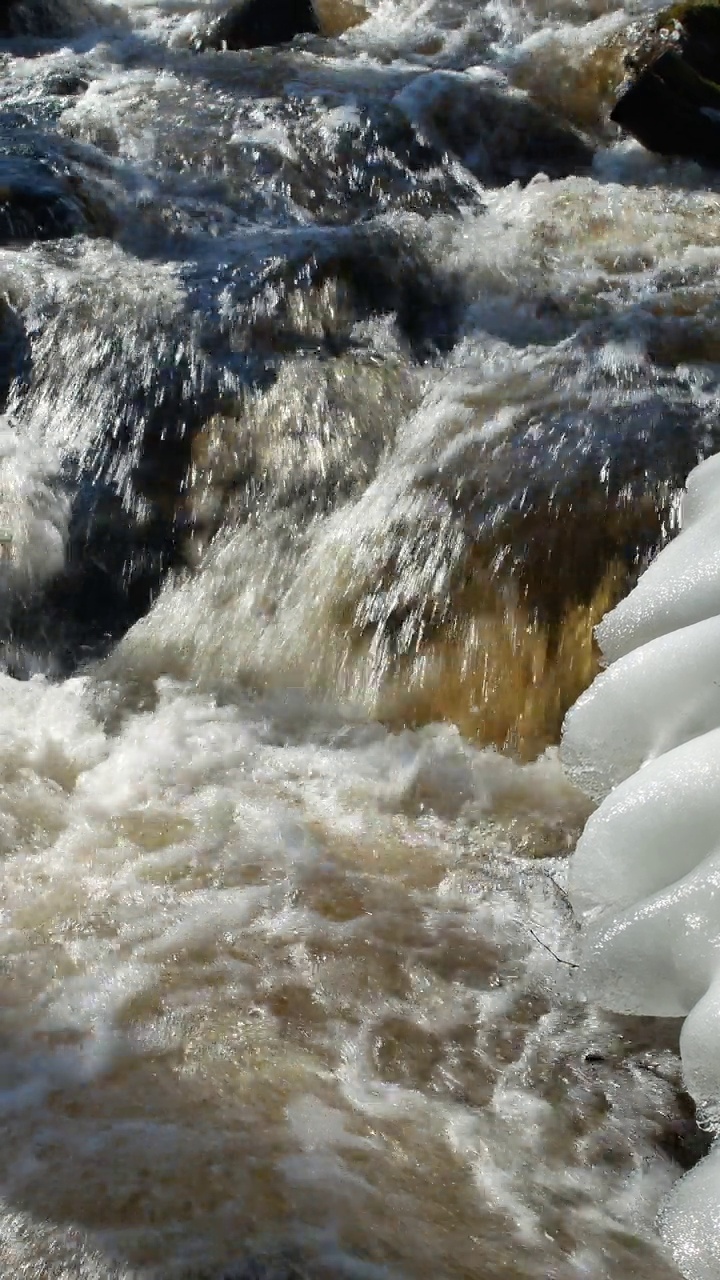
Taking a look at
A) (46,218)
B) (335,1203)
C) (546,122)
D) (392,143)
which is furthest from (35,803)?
(546,122)

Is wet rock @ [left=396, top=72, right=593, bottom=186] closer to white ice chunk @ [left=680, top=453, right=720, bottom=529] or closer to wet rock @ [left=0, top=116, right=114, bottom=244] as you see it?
wet rock @ [left=0, top=116, right=114, bottom=244]

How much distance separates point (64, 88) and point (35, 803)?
17.8ft

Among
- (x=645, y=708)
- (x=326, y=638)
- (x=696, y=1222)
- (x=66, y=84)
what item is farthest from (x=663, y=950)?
(x=66, y=84)

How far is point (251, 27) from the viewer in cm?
761

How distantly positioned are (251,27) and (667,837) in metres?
7.14

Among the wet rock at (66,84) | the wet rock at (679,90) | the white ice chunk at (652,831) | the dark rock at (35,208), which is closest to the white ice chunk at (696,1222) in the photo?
the white ice chunk at (652,831)

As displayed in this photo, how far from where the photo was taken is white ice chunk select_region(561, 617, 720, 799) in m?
2.66

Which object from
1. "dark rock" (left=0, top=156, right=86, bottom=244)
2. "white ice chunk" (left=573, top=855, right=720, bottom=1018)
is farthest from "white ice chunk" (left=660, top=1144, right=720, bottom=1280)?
"dark rock" (left=0, top=156, right=86, bottom=244)

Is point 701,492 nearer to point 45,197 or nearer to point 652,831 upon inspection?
point 652,831

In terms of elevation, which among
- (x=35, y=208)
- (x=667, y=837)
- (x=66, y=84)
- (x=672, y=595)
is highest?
(x=66, y=84)

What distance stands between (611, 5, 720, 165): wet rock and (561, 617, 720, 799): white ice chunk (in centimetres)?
455

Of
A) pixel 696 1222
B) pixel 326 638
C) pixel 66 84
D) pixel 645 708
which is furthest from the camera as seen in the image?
pixel 66 84

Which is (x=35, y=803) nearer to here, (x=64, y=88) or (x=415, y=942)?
(x=415, y=942)

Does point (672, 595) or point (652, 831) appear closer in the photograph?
point (652, 831)
